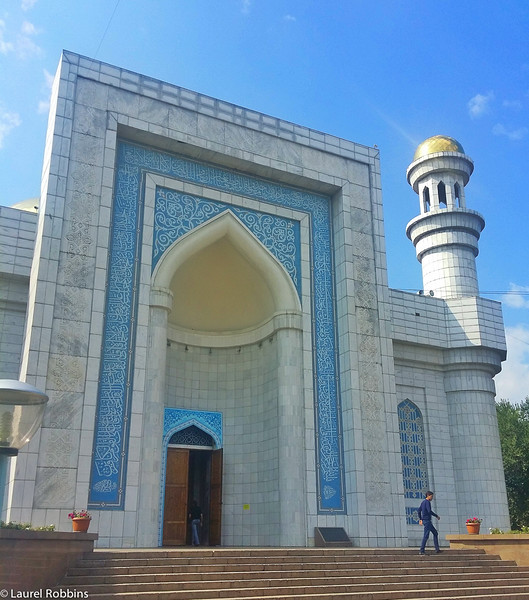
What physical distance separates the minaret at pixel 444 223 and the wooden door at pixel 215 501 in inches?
314

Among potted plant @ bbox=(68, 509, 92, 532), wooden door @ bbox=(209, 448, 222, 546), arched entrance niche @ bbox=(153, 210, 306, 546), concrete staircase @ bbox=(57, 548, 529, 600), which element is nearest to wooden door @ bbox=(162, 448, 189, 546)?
wooden door @ bbox=(209, 448, 222, 546)

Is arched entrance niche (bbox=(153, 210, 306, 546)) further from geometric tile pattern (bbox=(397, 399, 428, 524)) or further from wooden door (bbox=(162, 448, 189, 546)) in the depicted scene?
geometric tile pattern (bbox=(397, 399, 428, 524))

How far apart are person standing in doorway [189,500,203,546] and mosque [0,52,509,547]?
354mm

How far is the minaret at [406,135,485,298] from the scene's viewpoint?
17938 mm

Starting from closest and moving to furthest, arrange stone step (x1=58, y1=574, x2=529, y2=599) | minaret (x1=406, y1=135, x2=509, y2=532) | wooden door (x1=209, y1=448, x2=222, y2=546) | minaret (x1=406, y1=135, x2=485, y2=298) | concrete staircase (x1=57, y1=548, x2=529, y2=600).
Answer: stone step (x1=58, y1=574, x2=529, y2=599) < concrete staircase (x1=57, y1=548, x2=529, y2=600) < wooden door (x1=209, y1=448, x2=222, y2=546) < minaret (x1=406, y1=135, x2=509, y2=532) < minaret (x1=406, y1=135, x2=485, y2=298)

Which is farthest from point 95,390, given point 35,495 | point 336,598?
point 336,598

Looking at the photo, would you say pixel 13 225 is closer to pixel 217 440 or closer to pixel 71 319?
pixel 71 319

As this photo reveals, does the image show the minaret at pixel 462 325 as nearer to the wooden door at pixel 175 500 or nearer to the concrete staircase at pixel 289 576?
the concrete staircase at pixel 289 576

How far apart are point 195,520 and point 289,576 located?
17.1ft

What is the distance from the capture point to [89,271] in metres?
11.1

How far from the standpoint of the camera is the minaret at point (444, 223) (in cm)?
Result: 1794

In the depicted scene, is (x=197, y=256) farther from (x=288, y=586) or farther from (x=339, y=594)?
(x=339, y=594)

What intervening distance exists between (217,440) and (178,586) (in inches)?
253

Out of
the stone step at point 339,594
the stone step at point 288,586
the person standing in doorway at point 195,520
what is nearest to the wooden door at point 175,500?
the person standing in doorway at point 195,520
